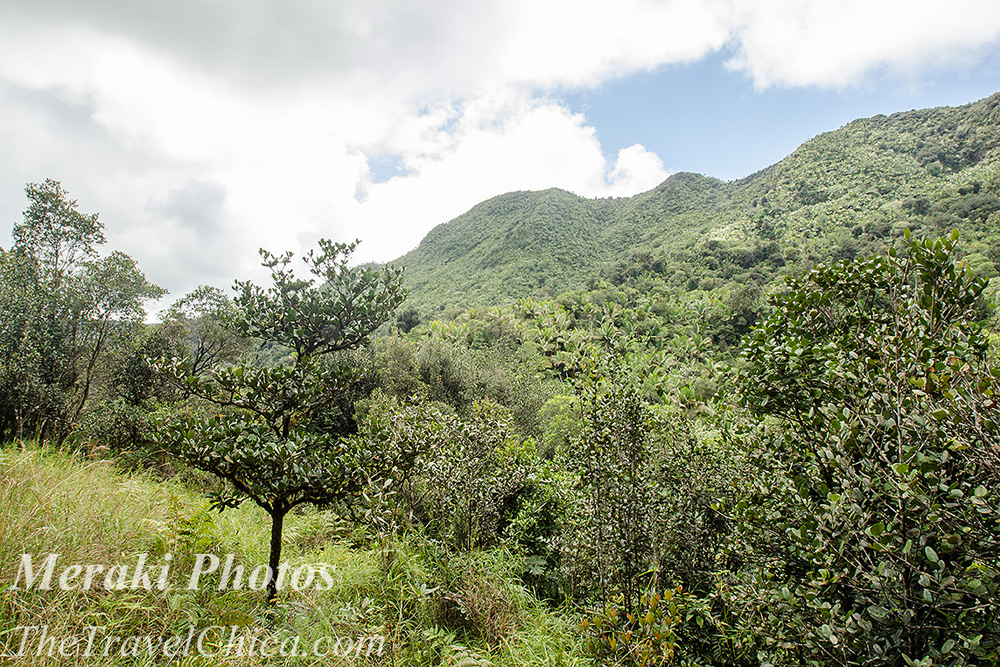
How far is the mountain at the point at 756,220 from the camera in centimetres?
4312

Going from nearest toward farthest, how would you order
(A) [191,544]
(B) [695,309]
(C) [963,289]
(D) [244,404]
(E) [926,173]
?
(C) [963,289], (D) [244,404], (A) [191,544], (B) [695,309], (E) [926,173]

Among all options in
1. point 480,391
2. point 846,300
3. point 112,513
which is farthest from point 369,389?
point 846,300

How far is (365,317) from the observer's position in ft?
14.5

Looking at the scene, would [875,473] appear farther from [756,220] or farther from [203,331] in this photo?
[756,220]

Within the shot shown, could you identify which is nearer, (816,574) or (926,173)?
(816,574)

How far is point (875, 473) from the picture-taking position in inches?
79.3

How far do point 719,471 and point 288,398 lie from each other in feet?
15.6

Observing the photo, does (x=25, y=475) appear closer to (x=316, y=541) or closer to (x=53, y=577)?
(x=53, y=577)

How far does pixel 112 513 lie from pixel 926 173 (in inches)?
3133

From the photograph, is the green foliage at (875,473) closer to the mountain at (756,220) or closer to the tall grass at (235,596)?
the tall grass at (235,596)

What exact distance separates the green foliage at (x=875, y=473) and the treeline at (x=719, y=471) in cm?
2

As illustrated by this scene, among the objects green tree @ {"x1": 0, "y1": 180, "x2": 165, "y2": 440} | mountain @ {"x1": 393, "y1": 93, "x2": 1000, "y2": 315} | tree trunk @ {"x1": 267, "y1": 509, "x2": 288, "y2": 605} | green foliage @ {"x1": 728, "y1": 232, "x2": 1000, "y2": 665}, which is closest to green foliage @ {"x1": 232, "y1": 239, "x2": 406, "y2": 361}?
tree trunk @ {"x1": 267, "y1": 509, "x2": 288, "y2": 605}

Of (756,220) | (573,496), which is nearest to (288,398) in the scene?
(573,496)

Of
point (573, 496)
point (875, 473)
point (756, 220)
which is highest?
point (756, 220)
